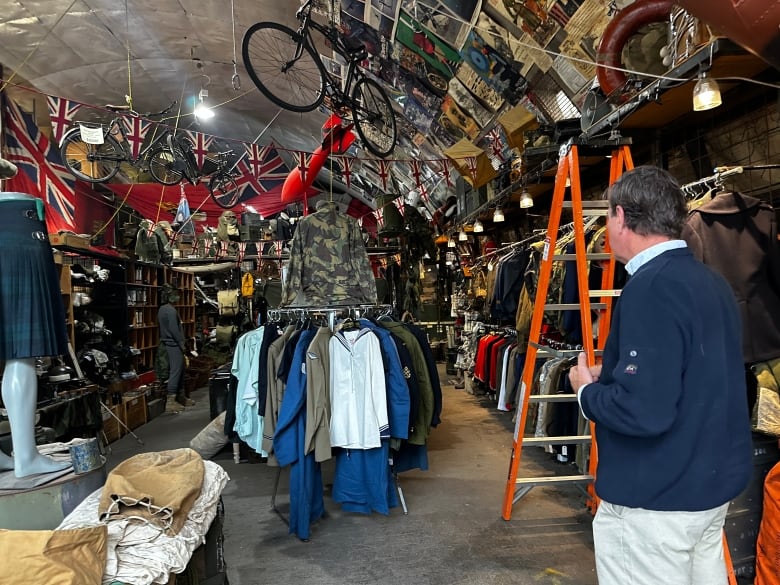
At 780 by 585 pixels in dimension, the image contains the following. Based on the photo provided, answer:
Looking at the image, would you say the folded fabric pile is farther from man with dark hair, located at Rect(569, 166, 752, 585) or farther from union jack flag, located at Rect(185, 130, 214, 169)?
union jack flag, located at Rect(185, 130, 214, 169)

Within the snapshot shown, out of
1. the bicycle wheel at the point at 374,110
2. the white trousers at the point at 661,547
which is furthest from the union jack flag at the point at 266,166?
the white trousers at the point at 661,547

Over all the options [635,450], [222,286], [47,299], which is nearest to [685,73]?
[635,450]

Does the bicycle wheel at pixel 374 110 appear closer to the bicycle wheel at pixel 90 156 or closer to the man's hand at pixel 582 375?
the bicycle wheel at pixel 90 156

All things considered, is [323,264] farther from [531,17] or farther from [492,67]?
[492,67]

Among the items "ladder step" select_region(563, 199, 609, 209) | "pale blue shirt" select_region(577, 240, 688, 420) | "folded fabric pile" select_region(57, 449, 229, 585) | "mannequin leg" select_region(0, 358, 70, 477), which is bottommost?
"folded fabric pile" select_region(57, 449, 229, 585)

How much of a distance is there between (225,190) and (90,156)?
321cm

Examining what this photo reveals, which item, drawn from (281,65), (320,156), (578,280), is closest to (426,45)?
(281,65)

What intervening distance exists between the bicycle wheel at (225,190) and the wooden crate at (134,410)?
372 centimetres

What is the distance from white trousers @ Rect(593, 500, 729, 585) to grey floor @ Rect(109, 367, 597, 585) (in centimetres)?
138

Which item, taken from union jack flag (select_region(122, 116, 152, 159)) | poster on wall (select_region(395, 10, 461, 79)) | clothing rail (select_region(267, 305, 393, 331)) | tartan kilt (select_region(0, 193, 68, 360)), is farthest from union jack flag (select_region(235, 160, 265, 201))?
tartan kilt (select_region(0, 193, 68, 360))

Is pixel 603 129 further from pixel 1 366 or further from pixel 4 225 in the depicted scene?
pixel 1 366

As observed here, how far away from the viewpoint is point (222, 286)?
1177cm

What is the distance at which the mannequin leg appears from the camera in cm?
213

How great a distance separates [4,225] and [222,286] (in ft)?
32.3
